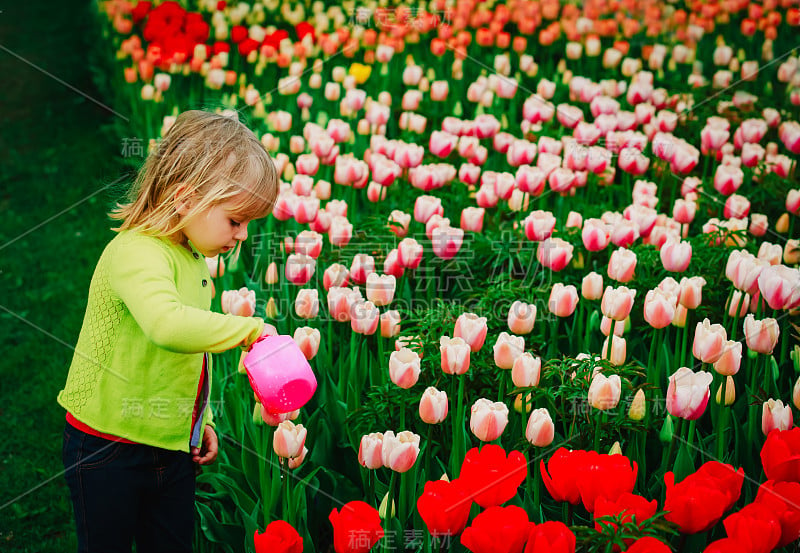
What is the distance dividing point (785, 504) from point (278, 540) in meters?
1.04

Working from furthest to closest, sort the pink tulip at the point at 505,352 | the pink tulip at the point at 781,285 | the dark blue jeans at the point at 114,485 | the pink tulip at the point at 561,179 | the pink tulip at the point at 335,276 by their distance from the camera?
the pink tulip at the point at 561,179 < the pink tulip at the point at 335,276 < the pink tulip at the point at 781,285 < the pink tulip at the point at 505,352 < the dark blue jeans at the point at 114,485

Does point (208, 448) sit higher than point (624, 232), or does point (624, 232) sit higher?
point (624, 232)

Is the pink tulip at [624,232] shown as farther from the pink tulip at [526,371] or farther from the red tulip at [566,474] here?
the red tulip at [566,474]

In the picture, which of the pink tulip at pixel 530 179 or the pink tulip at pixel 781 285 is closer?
the pink tulip at pixel 781 285

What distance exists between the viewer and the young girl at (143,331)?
69.9 inches

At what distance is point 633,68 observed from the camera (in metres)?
5.25

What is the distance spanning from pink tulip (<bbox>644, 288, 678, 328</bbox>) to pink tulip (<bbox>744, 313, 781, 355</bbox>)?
22cm

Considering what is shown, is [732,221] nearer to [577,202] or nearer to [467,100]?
[577,202]

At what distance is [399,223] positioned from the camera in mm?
3275

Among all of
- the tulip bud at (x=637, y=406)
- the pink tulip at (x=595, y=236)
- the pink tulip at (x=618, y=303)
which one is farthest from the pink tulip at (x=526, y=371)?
the pink tulip at (x=595, y=236)

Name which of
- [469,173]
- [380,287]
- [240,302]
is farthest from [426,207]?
[240,302]

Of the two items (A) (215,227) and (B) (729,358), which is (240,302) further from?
(B) (729,358)

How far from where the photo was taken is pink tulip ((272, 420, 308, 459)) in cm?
202

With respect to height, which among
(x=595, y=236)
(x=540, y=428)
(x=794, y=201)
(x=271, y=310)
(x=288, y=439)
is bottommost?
(x=271, y=310)
